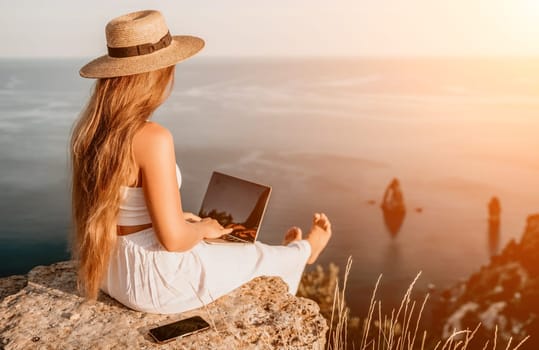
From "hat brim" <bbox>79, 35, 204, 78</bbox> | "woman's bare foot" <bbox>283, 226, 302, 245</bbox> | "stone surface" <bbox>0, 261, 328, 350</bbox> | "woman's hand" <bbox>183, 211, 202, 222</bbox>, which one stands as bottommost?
"stone surface" <bbox>0, 261, 328, 350</bbox>

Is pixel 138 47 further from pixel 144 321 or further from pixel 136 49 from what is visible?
pixel 144 321

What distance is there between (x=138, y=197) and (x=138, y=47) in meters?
0.75

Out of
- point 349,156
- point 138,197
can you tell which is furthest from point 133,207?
point 349,156

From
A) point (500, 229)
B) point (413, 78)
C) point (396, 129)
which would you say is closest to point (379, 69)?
point (413, 78)

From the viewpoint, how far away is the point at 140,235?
2.90 metres

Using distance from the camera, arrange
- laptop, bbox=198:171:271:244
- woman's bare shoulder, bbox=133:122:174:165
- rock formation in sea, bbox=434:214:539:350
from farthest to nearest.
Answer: rock formation in sea, bbox=434:214:539:350, laptop, bbox=198:171:271:244, woman's bare shoulder, bbox=133:122:174:165


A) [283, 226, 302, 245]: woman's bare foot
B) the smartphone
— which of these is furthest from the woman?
[283, 226, 302, 245]: woman's bare foot

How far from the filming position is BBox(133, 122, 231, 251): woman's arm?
2.56 m

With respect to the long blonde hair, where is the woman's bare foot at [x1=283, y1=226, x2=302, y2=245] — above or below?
below

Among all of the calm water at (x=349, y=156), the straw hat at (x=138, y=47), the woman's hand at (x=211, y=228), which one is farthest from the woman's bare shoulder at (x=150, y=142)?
the calm water at (x=349, y=156)

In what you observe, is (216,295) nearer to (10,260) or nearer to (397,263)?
(10,260)

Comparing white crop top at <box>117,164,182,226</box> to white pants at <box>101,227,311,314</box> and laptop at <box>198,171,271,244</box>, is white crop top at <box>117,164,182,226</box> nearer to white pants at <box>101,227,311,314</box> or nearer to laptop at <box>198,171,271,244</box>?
white pants at <box>101,227,311,314</box>

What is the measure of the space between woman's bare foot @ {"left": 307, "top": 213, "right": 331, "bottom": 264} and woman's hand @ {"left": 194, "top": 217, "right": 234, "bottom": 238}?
0.71 meters

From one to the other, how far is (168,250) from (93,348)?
0.57 meters
